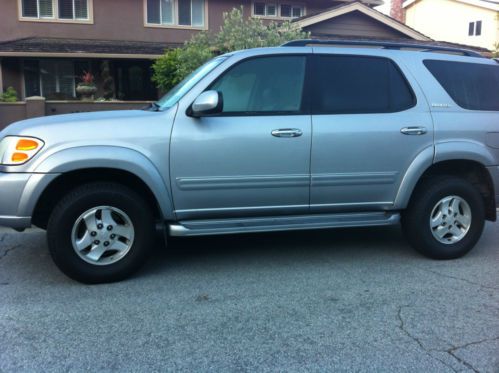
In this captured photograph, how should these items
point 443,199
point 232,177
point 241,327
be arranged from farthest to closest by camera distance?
point 443,199, point 232,177, point 241,327

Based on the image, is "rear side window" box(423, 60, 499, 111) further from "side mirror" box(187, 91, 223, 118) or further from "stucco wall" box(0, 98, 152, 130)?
"stucco wall" box(0, 98, 152, 130)

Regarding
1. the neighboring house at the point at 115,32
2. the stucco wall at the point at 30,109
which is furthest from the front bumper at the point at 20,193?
the neighboring house at the point at 115,32

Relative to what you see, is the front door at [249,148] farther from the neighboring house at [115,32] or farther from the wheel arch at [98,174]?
the neighboring house at [115,32]

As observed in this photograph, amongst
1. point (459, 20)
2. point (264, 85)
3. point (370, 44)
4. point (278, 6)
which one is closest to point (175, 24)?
point (278, 6)

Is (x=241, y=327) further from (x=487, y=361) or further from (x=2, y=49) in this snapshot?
(x=2, y=49)

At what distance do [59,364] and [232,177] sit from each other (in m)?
2.06

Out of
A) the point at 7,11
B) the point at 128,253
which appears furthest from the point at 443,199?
the point at 7,11

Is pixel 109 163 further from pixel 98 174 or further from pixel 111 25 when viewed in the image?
pixel 111 25

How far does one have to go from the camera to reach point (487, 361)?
315cm

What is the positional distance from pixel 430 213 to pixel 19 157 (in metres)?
3.72

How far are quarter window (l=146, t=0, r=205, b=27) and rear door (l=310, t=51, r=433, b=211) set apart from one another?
15784mm

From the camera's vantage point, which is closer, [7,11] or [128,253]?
[128,253]

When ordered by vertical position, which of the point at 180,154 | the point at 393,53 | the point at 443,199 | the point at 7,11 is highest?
the point at 7,11

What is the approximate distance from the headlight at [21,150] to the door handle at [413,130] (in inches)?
125
